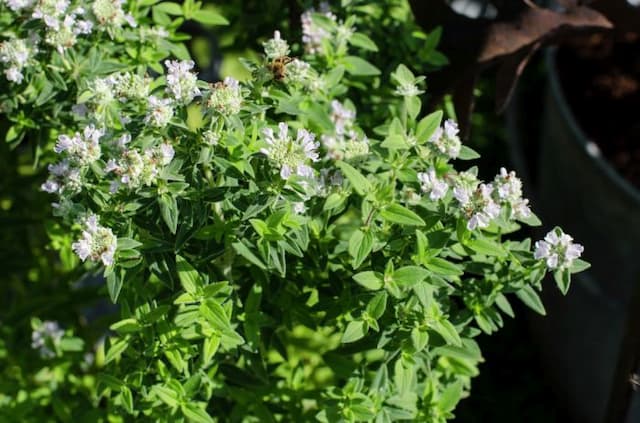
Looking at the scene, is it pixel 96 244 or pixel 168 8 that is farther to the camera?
pixel 168 8

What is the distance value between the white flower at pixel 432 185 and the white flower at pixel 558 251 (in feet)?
0.43

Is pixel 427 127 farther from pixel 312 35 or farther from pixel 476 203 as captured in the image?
pixel 312 35

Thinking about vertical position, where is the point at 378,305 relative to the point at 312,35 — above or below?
below

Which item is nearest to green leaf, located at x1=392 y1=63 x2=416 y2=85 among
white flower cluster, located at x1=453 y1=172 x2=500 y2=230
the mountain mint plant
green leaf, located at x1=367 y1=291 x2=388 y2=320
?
the mountain mint plant

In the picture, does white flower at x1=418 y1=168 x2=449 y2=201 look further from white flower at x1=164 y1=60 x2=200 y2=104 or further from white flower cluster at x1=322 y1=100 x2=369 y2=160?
white flower at x1=164 y1=60 x2=200 y2=104

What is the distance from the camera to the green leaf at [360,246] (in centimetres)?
114

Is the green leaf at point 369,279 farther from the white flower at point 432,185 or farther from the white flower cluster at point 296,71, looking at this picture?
the white flower cluster at point 296,71

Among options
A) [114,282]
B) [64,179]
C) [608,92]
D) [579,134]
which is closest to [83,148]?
[64,179]

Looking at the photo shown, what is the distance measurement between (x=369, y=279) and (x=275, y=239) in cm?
12

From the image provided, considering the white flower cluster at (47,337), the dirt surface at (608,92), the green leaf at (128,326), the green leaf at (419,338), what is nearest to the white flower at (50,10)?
the green leaf at (128,326)

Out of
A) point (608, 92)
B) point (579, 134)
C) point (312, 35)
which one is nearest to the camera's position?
point (312, 35)

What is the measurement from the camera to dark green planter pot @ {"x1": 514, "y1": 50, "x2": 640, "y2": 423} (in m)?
1.85

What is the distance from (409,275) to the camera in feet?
3.70

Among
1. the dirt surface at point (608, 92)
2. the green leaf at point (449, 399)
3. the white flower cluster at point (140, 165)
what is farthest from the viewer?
the dirt surface at point (608, 92)
